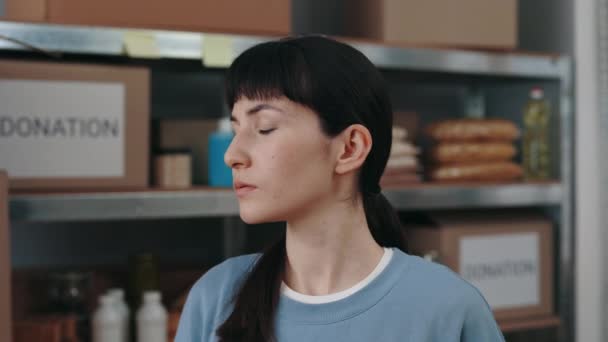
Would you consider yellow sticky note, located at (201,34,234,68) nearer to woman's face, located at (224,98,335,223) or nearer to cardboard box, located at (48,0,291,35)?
cardboard box, located at (48,0,291,35)

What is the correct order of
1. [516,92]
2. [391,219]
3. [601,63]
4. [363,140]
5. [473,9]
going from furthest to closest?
[516,92], [601,63], [473,9], [391,219], [363,140]

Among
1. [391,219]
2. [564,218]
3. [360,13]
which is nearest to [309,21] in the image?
[360,13]

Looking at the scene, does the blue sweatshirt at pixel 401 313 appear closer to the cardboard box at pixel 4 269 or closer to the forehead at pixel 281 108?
the forehead at pixel 281 108

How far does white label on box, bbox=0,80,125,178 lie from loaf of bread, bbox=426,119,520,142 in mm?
917

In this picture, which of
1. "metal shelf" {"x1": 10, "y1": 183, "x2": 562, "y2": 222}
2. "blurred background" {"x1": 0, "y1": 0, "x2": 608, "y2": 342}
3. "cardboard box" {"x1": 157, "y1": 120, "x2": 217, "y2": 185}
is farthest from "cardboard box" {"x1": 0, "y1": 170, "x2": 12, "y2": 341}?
"cardboard box" {"x1": 157, "y1": 120, "x2": 217, "y2": 185}

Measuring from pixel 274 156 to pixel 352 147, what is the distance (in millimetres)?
105

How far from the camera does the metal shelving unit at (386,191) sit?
161 centimetres

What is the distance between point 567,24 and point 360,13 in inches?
26.0

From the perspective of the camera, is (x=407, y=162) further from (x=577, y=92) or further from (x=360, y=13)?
(x=577, y=92)

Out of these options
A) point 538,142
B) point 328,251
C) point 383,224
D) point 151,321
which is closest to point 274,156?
point 328,251

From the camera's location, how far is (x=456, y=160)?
214 cm

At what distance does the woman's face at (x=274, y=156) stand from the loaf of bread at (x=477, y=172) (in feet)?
4.09

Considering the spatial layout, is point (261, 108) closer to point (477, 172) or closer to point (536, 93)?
point (477, 172)

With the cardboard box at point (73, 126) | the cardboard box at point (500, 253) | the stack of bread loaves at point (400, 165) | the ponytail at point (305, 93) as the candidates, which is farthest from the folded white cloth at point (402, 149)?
the ponytail at point (305, 93)
